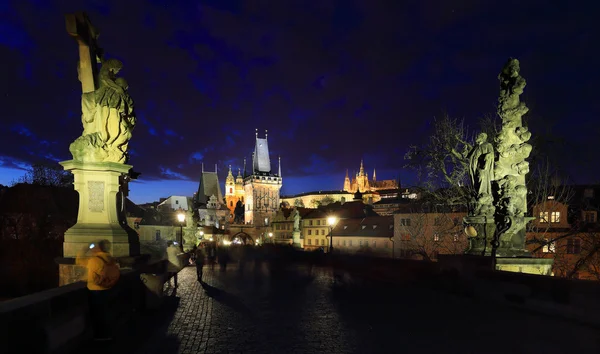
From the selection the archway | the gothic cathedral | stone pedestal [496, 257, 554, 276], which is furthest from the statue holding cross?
the gothic cathedral

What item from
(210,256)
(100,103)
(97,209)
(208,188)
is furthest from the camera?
(208,188)

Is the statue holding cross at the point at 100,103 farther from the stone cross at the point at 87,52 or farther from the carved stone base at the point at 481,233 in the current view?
the carved stone base at the point at 481,233

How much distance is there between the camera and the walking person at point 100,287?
19.5 feet

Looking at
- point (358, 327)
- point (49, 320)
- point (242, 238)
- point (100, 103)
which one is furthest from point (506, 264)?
point (242, 238)

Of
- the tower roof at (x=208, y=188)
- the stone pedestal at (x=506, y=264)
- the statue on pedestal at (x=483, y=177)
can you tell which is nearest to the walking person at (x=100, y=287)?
the stone pedestal at (x=506, y=264)

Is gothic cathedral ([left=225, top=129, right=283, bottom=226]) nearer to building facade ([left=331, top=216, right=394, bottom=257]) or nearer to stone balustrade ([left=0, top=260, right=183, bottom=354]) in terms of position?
building facade ([left=331, top=216, right=394, bottom=257])

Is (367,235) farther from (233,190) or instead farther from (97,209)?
(233,190)

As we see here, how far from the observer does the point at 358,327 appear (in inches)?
296

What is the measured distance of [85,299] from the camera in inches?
239

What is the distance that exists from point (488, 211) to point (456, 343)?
5231mm

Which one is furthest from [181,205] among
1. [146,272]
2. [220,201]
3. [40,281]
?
[146,272]

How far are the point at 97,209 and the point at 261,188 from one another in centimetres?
15054

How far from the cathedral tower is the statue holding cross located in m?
140

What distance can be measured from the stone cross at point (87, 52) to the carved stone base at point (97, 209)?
1.86m
